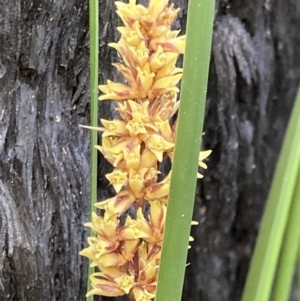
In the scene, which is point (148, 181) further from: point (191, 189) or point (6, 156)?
point (6, 156)

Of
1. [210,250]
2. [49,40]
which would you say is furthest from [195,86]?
[210,250]

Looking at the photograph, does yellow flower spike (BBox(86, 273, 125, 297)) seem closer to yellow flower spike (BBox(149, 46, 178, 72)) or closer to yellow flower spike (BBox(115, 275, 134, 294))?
yellow flower spike (BBox(115, 275, 134, 294))

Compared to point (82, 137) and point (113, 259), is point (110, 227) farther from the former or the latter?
point (82, 137)

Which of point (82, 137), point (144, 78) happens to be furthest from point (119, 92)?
point (82, 137)

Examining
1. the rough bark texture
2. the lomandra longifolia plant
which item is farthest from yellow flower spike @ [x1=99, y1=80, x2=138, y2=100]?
the rough bark texture

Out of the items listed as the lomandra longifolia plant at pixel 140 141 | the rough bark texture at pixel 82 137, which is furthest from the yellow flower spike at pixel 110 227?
the rough bark texture at pixel 82 137

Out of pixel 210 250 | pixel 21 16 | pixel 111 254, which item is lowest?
pixel 210 250

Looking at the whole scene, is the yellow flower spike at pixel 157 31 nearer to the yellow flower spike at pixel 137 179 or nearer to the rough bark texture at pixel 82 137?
the yellow flower spike at pixel 137 179
